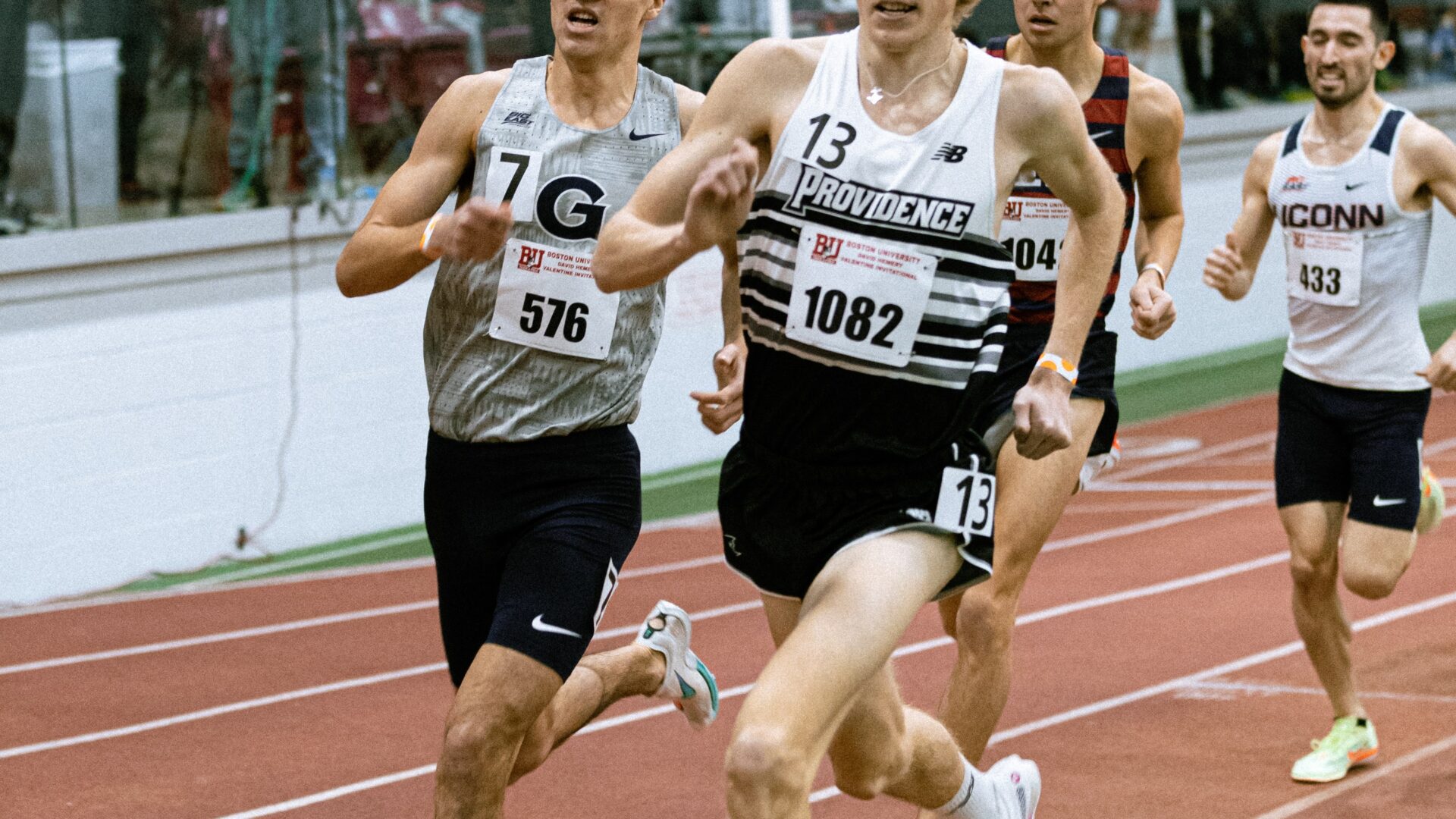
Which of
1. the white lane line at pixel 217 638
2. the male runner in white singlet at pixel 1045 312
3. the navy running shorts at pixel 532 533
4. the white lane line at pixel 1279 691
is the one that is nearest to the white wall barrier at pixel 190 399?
the white lane line at pixel 217 638

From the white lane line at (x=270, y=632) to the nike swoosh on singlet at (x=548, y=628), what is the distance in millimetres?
3433

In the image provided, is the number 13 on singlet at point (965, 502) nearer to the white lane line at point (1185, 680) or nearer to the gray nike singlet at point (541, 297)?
the gray nike singlet at point (541, 297)

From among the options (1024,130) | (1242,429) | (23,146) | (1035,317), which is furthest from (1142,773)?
(1242,429)

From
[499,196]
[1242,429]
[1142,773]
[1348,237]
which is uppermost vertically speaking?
[499,196]

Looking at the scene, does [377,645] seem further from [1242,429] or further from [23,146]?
[1242,429]

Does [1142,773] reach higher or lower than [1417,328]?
lower

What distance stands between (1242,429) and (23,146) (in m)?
8.20

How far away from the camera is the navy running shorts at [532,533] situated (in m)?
4.03

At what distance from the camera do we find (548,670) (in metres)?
3.96

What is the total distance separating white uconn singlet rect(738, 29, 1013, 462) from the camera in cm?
352

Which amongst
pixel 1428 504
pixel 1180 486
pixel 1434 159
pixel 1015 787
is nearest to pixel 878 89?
pixel 1015 787

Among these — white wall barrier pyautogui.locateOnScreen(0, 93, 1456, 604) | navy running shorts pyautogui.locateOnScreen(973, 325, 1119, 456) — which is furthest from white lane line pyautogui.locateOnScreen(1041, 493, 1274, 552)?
navy running shorts pyautogui.locateOnScreen(973, 325, 1119, 456)

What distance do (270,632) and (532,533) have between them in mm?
4416

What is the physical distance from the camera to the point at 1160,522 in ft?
34.6
